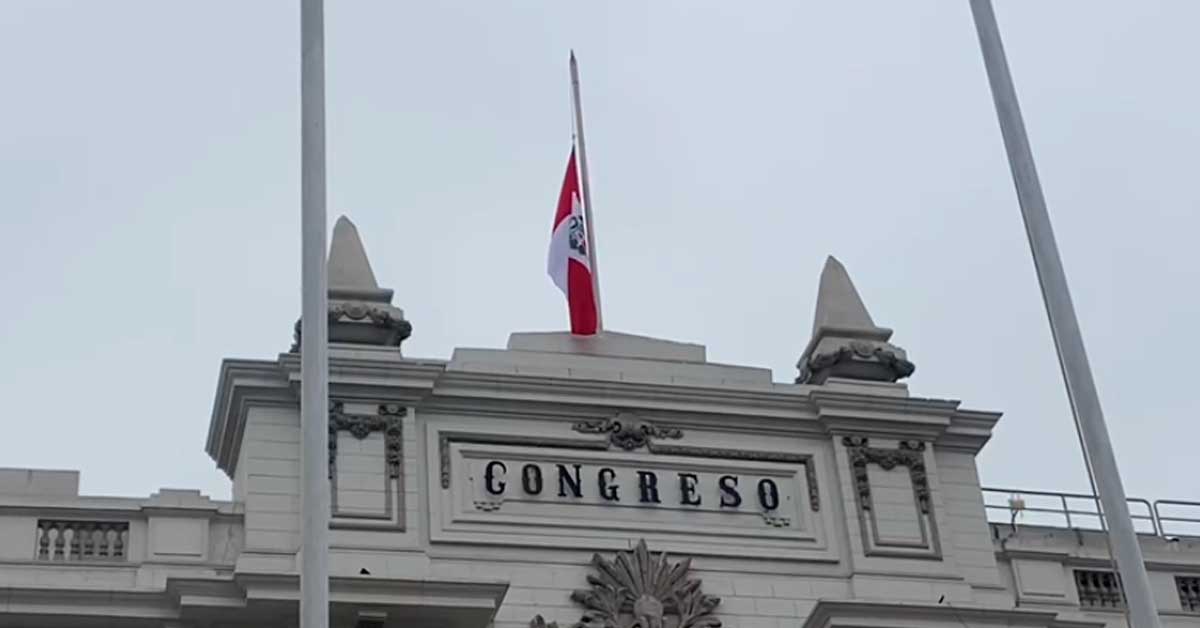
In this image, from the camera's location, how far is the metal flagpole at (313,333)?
1644 cm

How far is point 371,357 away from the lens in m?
23.8

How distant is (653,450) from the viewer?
24.4 meters

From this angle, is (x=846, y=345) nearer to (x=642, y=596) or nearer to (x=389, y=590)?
(x=642, y=596)

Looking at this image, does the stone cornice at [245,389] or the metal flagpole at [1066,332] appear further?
the stone cornice at [245,389]

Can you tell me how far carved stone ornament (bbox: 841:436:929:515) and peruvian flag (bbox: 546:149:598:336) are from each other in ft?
11.2

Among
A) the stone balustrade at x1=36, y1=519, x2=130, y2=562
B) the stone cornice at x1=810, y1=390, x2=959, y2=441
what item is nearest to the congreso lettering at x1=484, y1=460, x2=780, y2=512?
the stone cornice at x1=810, y1=390, x2=959, y2=441

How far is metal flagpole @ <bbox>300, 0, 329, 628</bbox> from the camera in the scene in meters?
16.4

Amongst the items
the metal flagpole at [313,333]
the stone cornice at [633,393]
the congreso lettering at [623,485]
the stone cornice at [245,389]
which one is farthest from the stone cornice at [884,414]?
the metal flagpole at [313,333]

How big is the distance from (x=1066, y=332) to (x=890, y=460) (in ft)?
22.4

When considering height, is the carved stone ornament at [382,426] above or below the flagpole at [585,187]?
below

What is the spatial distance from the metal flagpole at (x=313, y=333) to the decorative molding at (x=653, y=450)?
5969 mm

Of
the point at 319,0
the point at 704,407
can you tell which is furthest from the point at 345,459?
the point at 319,0

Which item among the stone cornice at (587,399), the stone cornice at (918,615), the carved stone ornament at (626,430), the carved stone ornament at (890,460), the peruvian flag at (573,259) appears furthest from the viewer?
the peruvian flag at (573,259)

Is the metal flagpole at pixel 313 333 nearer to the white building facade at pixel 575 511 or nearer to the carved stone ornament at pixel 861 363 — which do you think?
the white building facade at pixel 575 511
